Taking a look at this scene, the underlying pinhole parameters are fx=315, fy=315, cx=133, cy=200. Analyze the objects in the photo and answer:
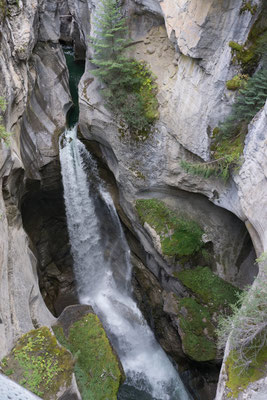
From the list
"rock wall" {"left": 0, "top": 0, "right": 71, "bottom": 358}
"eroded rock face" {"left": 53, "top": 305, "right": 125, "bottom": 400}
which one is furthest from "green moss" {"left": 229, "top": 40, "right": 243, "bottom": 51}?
"eroded rock face" {"left": 53, "top": 305, "right": 125, "bottom": 400}

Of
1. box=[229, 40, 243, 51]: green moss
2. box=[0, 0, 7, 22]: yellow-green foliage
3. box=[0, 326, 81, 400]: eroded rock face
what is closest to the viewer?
box=[0, 326, 81, 400]: eroded rock face

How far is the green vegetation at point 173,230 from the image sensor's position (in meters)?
12.8

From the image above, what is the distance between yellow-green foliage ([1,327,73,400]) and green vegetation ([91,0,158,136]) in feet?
28.3

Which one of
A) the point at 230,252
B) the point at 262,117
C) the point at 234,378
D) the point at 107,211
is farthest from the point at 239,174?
the point at 107,211

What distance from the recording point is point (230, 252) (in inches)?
505

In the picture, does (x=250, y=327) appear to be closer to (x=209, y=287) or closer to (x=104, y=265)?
(x=209, y=287)

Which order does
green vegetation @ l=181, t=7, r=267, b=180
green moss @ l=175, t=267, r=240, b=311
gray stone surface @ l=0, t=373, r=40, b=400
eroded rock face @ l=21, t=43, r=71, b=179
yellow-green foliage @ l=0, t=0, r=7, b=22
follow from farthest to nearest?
eroded rock face @ l=21, t=43, r=71, b=179
green moss @ l=175, t=267, r=240, b=311
yellow-green foliage @ l=0, t=0, r=7, b=22
green vegetation @ l=181, t=7, r=267, b=180
gray stone surface @ l=0, t=373, r=40, b=400

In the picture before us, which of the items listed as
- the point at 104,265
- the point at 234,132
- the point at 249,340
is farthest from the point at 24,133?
the point at 249,340

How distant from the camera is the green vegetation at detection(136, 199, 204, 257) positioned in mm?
12844

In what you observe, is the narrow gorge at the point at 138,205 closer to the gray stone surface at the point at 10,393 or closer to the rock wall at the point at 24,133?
the rock wall at the point at 24,133

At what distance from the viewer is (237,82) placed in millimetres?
9922

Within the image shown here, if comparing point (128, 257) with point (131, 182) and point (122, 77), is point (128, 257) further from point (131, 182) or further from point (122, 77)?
point (122, 77)

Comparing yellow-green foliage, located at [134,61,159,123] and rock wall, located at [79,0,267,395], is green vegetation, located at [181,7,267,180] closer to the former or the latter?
rock wall, located at [79,0,267,395]

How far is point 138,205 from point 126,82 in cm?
523
